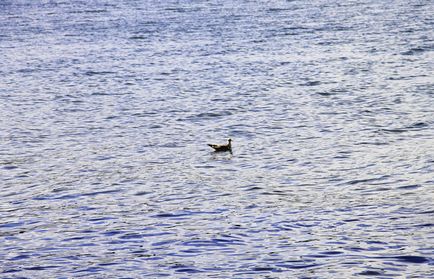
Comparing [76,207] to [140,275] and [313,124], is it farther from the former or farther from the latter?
[313,124]

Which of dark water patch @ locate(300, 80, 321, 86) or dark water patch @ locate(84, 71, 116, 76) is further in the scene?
dark water patch @ locate(84, 71, 116, 76)

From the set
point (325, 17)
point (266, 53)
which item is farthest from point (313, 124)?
point (325, 17)

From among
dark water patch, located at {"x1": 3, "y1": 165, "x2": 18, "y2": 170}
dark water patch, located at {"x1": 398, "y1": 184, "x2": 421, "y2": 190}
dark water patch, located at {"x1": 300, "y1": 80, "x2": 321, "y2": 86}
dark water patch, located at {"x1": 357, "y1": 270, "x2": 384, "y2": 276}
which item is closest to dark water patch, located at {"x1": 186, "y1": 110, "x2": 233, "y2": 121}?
dark water patch, located at {"x1": 300, "y1": 80, "x2": 321, "y2": 86}

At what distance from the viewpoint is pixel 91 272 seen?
49.9 ft

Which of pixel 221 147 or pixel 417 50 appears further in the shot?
pixel 417 50

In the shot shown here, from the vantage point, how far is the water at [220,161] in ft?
52.4

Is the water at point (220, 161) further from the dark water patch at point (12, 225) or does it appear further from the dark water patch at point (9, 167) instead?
the dark water patch at point (9, 167)

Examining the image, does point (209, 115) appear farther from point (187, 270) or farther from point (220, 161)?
point (187, 270)

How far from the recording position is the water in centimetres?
1596

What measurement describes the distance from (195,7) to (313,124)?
205 feet

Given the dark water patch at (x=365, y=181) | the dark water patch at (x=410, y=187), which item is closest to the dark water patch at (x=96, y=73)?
the dark water patch at (x=365, y=181)

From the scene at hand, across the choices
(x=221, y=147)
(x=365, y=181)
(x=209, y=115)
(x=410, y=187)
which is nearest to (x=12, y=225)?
(x=221, y=147)

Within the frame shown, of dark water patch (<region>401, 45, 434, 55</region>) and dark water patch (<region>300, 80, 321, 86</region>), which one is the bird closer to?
dark water patch (<region>300, 80, 321, 86</region>)

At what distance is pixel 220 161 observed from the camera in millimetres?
22953
